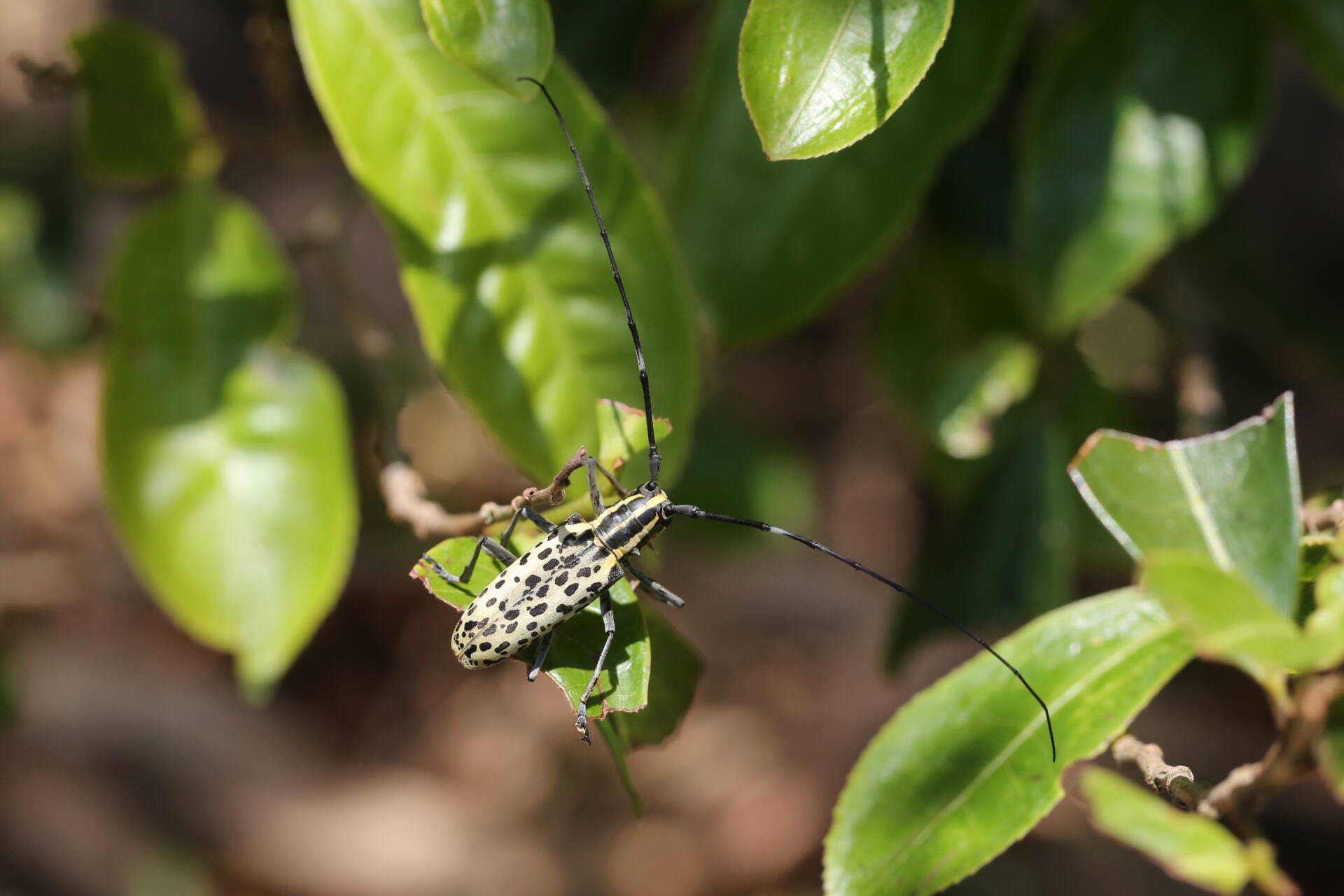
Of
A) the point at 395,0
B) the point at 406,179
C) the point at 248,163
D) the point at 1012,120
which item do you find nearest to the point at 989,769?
the point at 406,179

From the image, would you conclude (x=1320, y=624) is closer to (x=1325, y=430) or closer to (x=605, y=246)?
(x=605, y=246)

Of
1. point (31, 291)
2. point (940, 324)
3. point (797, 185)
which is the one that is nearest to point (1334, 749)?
point (797, 185)

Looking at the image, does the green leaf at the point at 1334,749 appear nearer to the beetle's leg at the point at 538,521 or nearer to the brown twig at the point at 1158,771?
the brown twig at the point at 1158,771

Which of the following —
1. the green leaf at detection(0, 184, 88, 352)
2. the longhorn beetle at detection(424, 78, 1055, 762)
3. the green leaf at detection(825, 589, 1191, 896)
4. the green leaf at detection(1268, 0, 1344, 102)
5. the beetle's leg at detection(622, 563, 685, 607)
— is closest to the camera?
the green leaf at detection(825, 589, 1191, 896)

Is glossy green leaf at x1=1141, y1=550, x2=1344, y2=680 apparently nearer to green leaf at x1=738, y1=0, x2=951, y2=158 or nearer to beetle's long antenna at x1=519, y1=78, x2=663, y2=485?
green leaf at x1=738, y1=0, x2=951, y2=158

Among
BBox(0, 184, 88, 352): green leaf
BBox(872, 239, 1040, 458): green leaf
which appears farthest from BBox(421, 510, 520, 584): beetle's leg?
BBox(0, 184, 88, 352): green leaf

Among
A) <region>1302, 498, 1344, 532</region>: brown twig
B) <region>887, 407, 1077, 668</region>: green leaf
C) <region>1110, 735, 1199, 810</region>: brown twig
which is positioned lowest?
<region>887, 407, 1077, 668</region>: green leaf

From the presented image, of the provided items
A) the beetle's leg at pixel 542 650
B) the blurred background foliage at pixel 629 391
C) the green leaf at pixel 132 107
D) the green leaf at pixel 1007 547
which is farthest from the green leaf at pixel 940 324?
the green leaf at pixel 132 107
